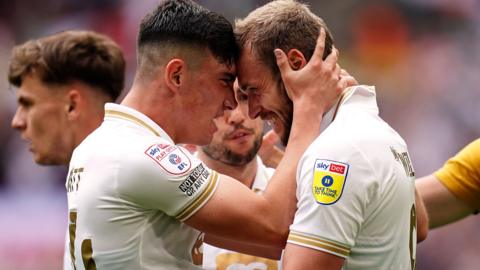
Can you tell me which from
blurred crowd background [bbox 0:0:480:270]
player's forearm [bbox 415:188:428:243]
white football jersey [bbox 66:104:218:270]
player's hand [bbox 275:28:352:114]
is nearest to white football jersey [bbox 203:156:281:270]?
player's forearm [bbox 415:188:428:243]

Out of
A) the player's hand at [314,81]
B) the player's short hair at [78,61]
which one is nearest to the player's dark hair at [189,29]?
the player's hand at [314,81]

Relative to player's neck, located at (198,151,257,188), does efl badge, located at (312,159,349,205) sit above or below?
above

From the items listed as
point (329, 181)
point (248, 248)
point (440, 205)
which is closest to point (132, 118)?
point (248, 248)

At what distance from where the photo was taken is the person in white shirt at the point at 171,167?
355 centimetres

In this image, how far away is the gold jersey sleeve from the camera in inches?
185

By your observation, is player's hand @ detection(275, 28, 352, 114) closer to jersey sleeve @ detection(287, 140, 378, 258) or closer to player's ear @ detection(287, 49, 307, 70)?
player's ear @ detection(287, 49, 307, 70)

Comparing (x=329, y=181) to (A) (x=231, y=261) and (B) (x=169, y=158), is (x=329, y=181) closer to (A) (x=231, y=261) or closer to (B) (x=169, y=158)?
(B) (x=169, y=158)

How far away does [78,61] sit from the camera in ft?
17.3

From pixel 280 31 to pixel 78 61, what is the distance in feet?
6.36

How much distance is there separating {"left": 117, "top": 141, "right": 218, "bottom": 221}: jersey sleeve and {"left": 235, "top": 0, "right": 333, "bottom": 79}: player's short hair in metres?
0.55

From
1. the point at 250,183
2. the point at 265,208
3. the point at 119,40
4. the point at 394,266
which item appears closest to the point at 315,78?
the point at 265,208

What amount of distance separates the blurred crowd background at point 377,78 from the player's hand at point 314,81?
5.74 metres

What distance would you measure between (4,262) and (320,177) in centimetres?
635

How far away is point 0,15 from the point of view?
10344mm
